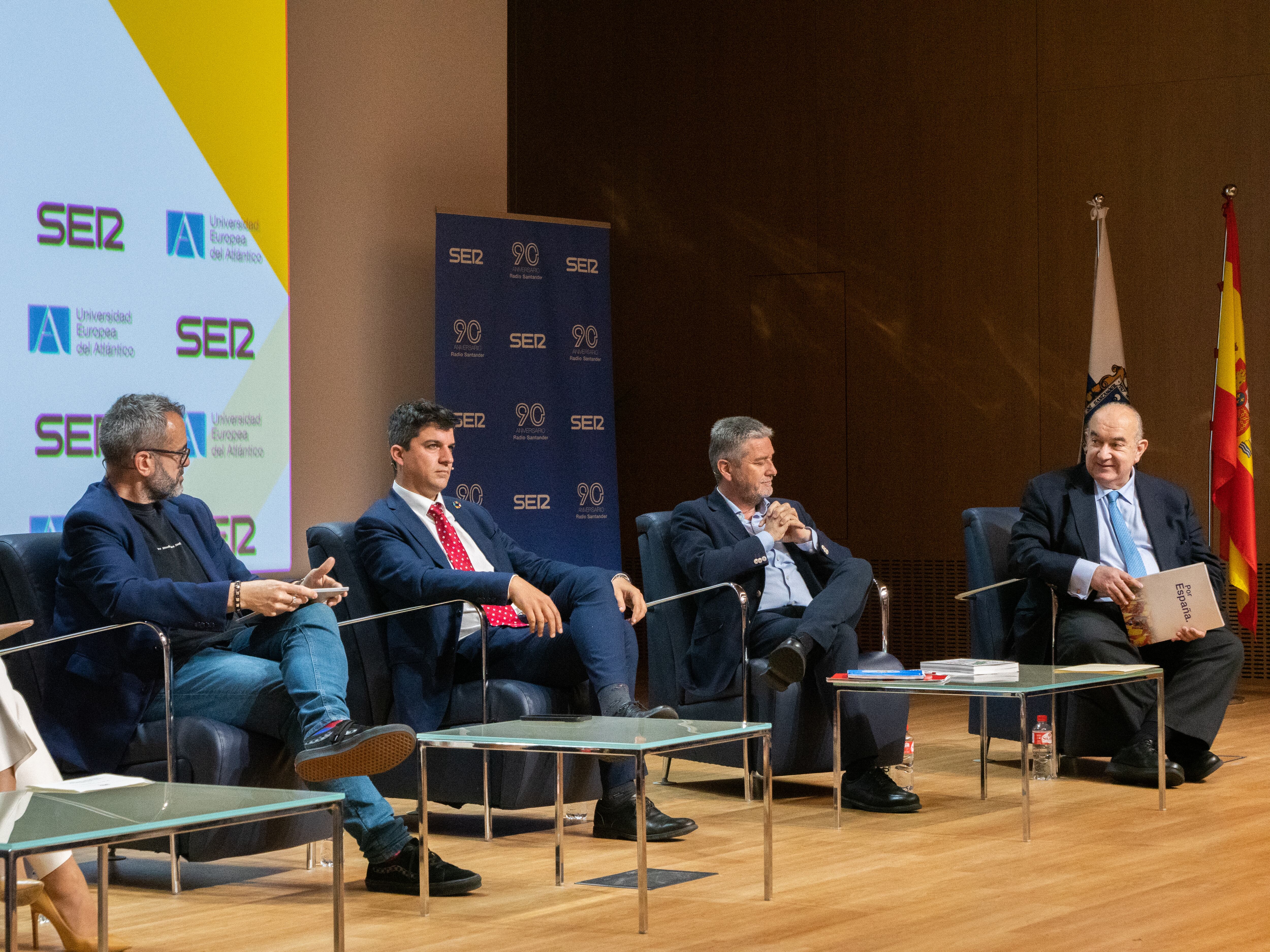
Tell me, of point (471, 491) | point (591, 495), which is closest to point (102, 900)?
point (471, 491)

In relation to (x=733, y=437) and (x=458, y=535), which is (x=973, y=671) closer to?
(x=733, y=437)

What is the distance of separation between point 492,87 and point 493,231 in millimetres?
682

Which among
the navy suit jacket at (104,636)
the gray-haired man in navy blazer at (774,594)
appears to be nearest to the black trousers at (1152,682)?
the gray-haired man in navy blazer at (774,594)

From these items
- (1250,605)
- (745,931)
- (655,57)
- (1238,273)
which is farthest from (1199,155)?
(745,931)

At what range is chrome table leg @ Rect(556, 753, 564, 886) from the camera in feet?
13.2

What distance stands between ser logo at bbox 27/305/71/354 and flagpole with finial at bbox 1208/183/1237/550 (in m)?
5.04

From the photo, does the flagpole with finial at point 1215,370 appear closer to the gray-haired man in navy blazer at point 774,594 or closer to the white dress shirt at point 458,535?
the gray-haired man in navy blazer at point 774,594

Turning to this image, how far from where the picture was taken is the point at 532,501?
23.8 ft

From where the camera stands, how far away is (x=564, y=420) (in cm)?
736

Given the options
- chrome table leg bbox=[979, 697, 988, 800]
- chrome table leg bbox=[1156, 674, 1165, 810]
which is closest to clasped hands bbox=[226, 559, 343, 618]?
chrome table leg bbox=[979, 697, 988, 800]

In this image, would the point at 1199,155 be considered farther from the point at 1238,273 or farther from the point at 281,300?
the point at 281,300

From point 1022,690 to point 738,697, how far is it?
38.6 inches

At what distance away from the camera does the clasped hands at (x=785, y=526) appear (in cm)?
532

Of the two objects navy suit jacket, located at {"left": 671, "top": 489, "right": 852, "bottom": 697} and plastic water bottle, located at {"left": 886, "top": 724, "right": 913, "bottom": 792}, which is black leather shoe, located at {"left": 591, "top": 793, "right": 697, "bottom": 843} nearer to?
navy suit jacket, located at {"left": 671, "top": 489, "right": 852, "bottom": 697}
